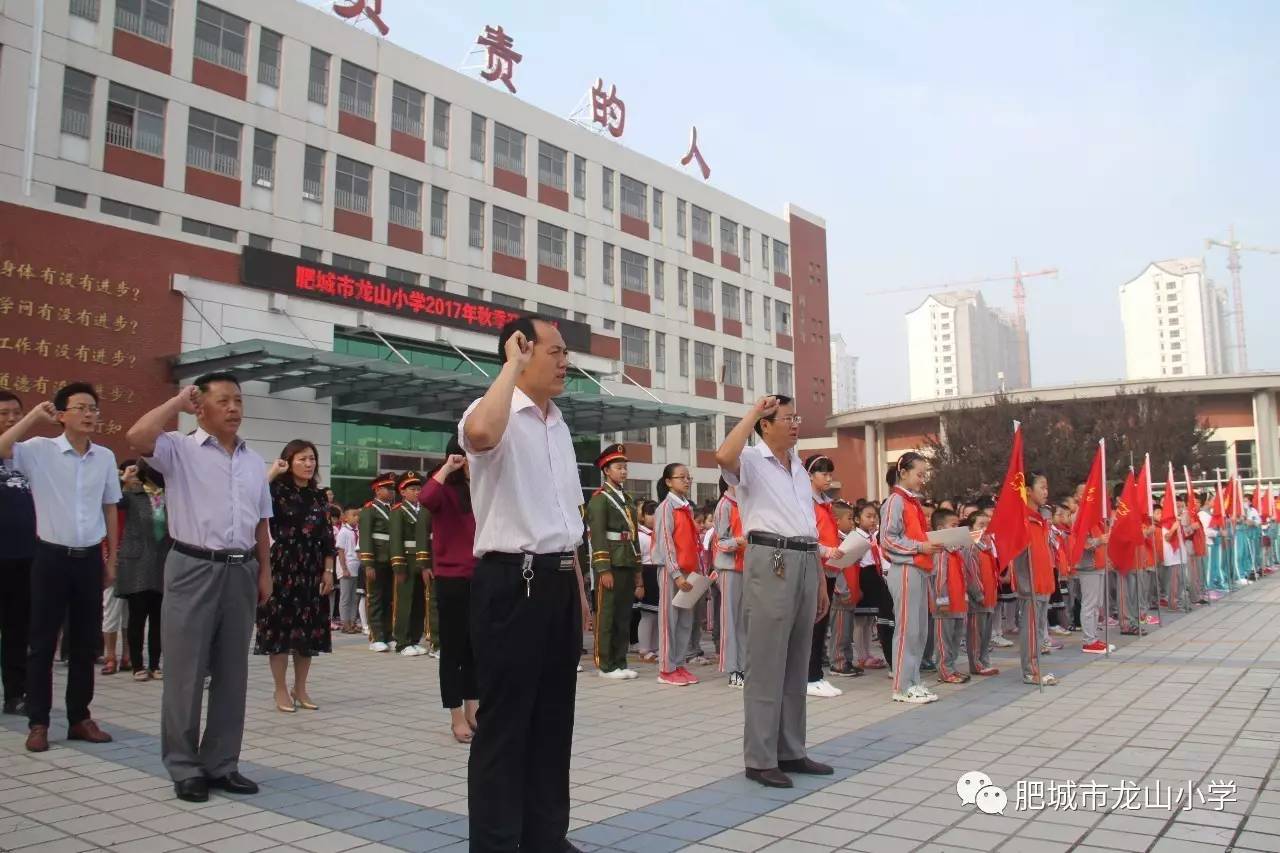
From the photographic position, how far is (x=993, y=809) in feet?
14.2

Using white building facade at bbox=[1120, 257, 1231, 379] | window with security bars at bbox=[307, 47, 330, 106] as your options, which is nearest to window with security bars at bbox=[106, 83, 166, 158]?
window with security bars at bbox=[307, 47, 330, 106]

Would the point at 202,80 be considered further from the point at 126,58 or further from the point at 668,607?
the point at 668,607

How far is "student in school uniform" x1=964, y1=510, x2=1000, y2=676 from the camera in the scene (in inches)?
358

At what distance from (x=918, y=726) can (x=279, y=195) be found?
79.9 ft

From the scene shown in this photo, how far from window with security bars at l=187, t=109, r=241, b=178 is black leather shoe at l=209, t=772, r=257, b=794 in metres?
23.2

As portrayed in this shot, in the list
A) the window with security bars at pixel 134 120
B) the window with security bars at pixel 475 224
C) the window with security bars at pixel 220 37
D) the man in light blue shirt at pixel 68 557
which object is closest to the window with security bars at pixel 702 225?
the window with security bars at pixel 475 224

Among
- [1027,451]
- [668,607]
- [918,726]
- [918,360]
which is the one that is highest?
[918,360]

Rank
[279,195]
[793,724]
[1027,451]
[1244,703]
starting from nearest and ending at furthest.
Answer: [793,724] < [1244,703] < [279,195] < [1027,451]

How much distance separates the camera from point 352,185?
92.6 ft

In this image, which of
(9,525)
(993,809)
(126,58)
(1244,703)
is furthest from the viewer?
(126,58)

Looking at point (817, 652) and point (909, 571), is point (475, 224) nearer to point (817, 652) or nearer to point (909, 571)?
point (817, 652)

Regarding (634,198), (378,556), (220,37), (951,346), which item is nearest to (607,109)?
(634,198)

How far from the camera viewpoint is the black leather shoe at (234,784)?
4719 millimetres

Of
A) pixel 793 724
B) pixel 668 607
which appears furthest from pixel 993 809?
pixel 668 607
